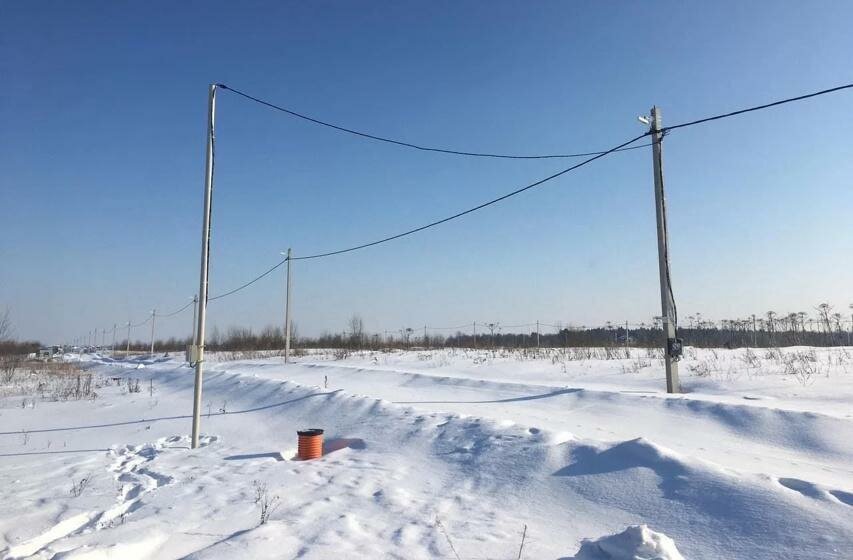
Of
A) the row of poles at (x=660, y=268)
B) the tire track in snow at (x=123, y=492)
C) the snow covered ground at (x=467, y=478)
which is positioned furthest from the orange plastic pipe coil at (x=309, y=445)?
the row of poles at (x=660, y=268)

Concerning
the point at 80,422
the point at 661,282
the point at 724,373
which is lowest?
the point at 80,422

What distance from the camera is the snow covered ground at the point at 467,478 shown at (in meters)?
3.90

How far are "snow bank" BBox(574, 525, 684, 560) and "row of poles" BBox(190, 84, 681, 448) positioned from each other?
21.7 ft

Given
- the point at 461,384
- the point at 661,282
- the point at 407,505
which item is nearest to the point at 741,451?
the point at 407,505

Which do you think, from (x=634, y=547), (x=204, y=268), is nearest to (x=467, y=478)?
(x=634, y=547)

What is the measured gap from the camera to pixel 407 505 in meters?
5.07

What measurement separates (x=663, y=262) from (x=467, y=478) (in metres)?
6.32

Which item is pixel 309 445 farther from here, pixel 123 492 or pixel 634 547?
pixel 634 547

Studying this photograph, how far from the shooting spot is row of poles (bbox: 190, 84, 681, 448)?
8773 millimetres

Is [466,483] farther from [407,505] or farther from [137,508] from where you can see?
[137,508]

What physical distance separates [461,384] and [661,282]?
16.3 feet

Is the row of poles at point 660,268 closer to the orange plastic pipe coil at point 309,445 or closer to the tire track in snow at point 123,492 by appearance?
the tire track in snow at point 123,492

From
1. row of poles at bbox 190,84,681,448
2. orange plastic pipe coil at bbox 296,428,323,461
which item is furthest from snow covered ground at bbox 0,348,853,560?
row of poles at bbox 190,84,681,448

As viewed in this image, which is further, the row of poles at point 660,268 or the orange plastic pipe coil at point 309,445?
the row of poles at point 660,268
